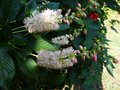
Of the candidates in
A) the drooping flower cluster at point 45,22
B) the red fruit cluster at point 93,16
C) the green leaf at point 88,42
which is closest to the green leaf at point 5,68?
the drooping flower cluster at point 45,22

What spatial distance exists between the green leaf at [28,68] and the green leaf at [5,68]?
7cm

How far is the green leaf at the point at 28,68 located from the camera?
1.96 metres

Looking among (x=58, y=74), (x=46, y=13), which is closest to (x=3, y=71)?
(x=46, y=13)

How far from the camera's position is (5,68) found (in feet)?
6.17

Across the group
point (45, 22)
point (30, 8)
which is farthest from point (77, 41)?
point (45, 22)

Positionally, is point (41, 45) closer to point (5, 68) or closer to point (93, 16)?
point (5, 68)

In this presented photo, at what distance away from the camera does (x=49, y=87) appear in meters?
2.68

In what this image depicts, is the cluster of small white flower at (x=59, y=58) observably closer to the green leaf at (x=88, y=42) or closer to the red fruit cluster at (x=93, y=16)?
the green leaf at (x=88, y=42)

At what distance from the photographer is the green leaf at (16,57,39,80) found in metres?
1.96

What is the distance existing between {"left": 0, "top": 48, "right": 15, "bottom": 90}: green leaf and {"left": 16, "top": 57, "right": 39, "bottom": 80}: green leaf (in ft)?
0.25

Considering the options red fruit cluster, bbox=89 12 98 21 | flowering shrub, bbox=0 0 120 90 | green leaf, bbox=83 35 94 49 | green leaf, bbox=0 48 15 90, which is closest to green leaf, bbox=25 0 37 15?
flowering shrub, bbox=0 0 120 90

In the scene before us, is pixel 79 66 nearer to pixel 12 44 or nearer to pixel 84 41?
pixel 84 41

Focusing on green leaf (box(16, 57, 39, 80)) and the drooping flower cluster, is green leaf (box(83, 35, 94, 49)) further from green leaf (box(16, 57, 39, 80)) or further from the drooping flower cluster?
the drooping flower cluster

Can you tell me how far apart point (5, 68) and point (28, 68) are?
15 centimetres
